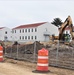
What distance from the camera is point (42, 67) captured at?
49.0 ft

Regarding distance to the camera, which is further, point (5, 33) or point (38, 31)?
point (5, 33)

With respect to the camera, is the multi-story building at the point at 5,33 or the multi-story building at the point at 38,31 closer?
the multi-story building at the point at 38,31

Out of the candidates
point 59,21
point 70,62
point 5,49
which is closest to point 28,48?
point 5,49

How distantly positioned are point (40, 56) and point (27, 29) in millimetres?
87641

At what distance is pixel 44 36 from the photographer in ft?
323

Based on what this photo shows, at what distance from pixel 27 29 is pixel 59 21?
37292 millimetres

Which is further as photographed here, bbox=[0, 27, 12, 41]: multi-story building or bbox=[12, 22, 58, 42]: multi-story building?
bbox=[0, 27, 12, 41]: multi-story building

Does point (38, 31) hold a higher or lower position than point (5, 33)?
lower

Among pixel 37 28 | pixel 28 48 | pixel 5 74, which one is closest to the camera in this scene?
pixel 5 74

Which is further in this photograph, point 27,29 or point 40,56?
point 27,29

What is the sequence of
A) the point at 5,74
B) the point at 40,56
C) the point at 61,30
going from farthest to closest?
the point at 61,30
the point at 40,56
the point at 5,74

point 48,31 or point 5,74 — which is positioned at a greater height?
point 48,31

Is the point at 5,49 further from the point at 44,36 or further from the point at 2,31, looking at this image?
the point at 2,31

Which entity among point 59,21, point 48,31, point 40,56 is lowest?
point 40,56
